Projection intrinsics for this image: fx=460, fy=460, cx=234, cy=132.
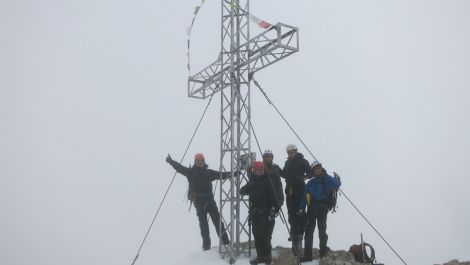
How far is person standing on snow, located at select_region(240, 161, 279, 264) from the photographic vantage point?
984 cm

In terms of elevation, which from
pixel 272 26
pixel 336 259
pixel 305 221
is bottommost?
pixel 336 259

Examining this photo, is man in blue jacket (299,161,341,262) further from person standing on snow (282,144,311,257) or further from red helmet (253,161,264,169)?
red helmet (253,161,264,169)

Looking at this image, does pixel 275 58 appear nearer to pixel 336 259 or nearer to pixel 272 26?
pixel 272 26

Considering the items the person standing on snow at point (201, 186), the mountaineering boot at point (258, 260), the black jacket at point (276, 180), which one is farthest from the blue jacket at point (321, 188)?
the person standing on snow at point (201, 186)

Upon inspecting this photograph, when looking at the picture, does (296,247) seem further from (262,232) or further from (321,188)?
(321,188)

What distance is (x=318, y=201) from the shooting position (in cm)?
955

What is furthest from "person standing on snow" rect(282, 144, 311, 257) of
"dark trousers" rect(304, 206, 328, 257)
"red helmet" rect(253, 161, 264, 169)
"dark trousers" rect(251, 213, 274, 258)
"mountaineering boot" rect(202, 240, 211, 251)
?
"mountaineering boot" rect(202, 240, 211, 251)

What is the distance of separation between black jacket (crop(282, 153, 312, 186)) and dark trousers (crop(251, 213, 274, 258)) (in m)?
0.97

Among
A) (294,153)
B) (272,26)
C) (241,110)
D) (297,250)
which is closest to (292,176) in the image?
(294,153)

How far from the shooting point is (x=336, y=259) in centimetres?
971

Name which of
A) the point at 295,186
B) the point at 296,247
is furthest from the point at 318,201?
the point at 296,247

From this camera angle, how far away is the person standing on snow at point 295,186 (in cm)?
995

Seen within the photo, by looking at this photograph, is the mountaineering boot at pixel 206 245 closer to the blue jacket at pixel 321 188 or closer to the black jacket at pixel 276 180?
the black jacket at pixel 276 180

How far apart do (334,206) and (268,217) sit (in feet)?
4.63
